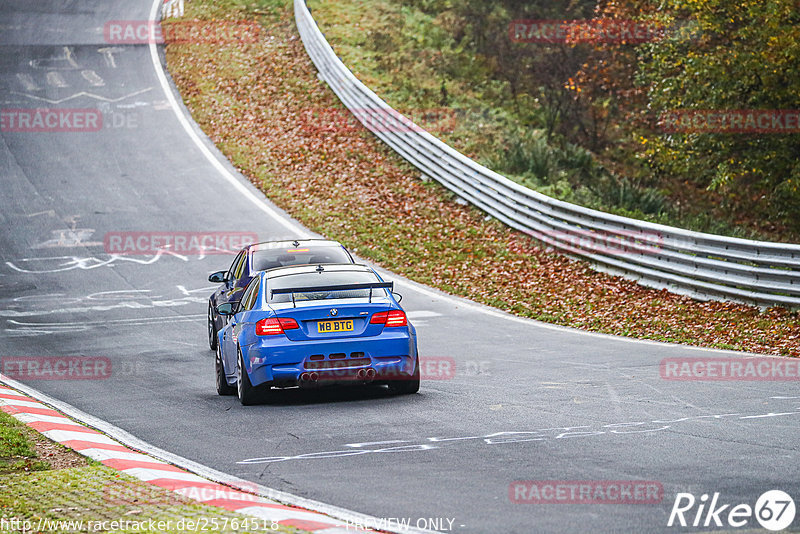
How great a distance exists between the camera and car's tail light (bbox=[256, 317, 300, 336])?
34.9 feet

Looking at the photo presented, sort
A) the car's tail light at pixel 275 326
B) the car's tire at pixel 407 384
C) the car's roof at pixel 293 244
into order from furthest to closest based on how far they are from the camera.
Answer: the car's roof at pixel 293 244 → the car's tire at pixel 407 384 → the car's tail light at pixel 275 326

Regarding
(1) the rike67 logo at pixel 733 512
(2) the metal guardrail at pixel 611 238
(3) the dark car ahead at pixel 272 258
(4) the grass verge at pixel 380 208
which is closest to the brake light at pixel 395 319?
(3) the dark car ahead at pixel 272 258

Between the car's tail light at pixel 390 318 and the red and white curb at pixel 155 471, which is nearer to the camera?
the red and white curb at pixel 155 471

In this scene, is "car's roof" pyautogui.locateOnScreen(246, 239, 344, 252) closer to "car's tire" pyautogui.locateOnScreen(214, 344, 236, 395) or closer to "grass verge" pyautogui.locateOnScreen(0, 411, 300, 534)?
"car's tire" pyautogui.locateOnScreen(214, 344, 236, 395)

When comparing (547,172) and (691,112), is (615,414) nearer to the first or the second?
(691,112)

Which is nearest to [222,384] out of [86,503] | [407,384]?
[407,384]

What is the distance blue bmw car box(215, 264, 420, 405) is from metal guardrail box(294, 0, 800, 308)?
7587 mm

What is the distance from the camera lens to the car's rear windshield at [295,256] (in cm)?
1414

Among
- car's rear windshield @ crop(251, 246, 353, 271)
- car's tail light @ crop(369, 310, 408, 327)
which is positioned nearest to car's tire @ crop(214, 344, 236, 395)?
car's tail light @ crop(369, 310, 408, 327)

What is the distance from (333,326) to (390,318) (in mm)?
618

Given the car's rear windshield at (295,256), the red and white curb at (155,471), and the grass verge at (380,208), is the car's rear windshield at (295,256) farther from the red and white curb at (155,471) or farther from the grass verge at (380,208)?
the grass verge at (380,208)

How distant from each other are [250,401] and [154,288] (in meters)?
9.91

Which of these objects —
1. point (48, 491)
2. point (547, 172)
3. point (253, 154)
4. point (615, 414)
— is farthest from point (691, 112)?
point (48, 491)

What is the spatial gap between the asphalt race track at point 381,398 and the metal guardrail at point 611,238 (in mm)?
2735
